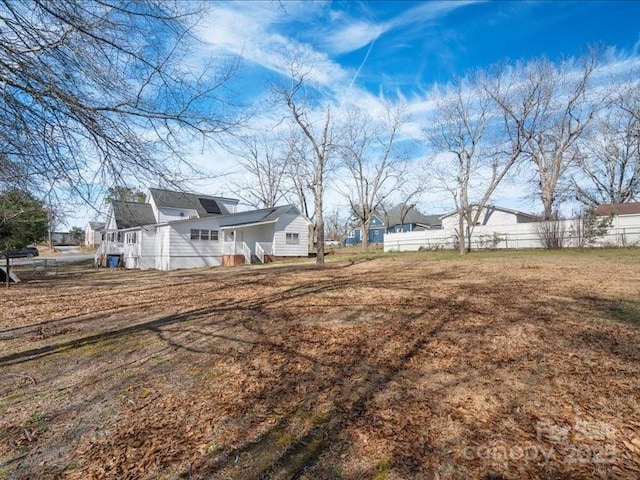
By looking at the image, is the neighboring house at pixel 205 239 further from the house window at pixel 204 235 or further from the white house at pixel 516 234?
the white house at pixel 516 234

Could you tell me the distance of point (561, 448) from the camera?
1.92m

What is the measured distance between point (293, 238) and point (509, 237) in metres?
13.8

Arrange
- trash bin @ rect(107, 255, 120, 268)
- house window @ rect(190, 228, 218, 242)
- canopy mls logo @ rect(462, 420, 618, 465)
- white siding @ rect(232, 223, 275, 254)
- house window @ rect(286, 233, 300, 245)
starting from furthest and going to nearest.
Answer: house window @ rect(286, 233, 300, 245) < white siding @ rect(232, 223, 275, 254) < trash bin @ rect(107, 255, 120, 268) < house window @ rect(190, 228, 218, 242) < canopy mls logo @ rect(462, 420, 618, 465)

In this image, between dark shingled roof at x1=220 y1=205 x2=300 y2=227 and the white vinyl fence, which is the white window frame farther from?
the white vinyl fence

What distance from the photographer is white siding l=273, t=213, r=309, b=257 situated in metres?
22.5

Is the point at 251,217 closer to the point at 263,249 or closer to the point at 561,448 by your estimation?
the point at 263,249

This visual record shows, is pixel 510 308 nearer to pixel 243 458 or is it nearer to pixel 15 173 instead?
pixel 243 458

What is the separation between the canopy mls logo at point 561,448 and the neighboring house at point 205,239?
18.7 metres

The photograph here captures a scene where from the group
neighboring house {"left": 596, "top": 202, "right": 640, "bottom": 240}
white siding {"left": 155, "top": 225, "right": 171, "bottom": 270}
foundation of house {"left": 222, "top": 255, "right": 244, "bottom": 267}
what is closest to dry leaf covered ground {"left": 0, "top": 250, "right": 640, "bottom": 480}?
white siding {"left": 155, "top": 225, "right": 171, "bottom": 270}

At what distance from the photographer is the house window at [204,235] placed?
20.3m

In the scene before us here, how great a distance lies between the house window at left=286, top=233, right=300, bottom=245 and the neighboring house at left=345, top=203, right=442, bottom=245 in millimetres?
25717

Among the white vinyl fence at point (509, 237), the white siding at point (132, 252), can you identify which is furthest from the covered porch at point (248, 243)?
the white vinyl fence at point (509, 237)

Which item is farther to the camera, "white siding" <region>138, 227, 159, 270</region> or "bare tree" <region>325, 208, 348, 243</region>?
"bare tree" <region>325, 208, 348, 243</region>

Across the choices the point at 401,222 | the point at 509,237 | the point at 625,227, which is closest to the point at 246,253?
the point at 509,237
